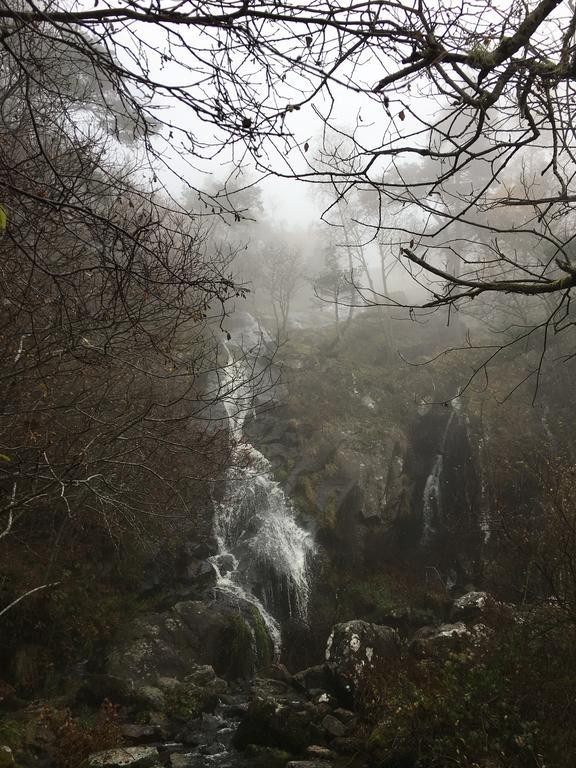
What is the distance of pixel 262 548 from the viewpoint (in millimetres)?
12164

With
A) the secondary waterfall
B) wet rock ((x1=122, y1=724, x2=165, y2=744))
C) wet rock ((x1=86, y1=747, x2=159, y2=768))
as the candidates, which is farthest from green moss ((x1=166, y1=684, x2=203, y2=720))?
the secondary waterfall

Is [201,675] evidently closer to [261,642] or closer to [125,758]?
[261,642]

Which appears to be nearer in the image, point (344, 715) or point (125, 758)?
point (125, 758)

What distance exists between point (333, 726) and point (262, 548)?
18.5ft

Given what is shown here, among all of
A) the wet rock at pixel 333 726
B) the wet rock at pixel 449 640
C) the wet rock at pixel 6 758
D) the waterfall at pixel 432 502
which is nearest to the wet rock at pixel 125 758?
the wet rock at pixel 6 758

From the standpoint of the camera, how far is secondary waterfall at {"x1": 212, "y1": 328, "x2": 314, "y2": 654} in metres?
11.2

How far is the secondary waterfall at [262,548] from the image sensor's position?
11195mm

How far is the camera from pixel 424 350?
75.3ft

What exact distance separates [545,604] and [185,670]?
6502 millimetres

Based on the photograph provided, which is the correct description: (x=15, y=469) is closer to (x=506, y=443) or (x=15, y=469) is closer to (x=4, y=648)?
(x=4, y=648)

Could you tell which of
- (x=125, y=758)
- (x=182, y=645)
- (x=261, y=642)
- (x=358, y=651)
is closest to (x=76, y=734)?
(x=125, y=758)

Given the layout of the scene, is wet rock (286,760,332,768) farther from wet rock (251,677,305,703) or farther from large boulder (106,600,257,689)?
large boulder (106,600,257,689)

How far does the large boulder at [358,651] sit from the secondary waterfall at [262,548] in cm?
249

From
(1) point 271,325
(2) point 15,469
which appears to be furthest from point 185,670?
(1) point 271,325
